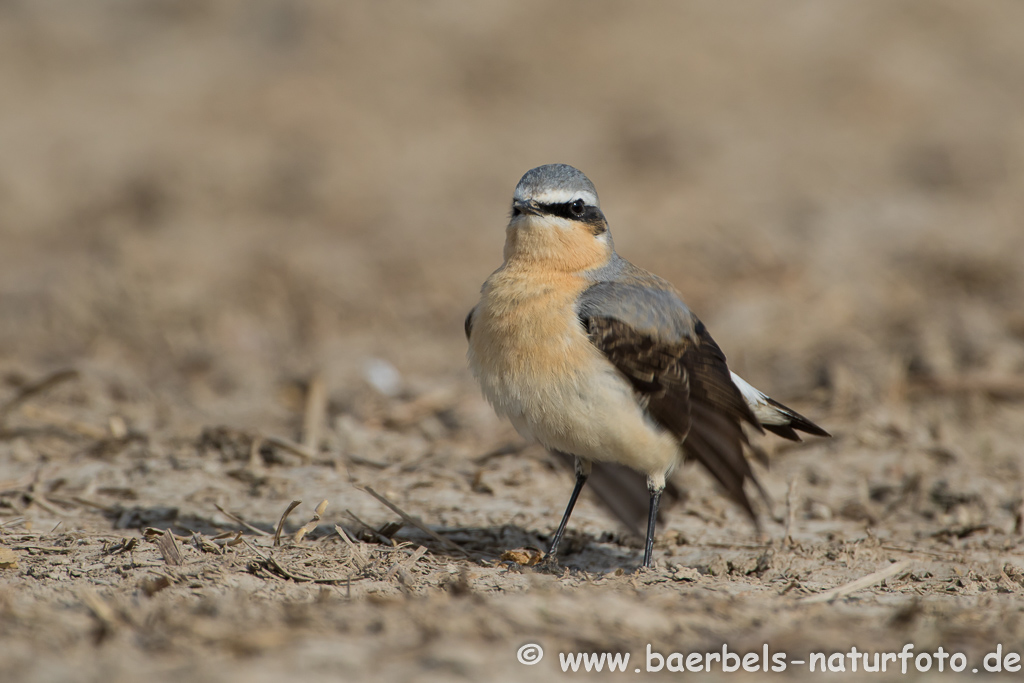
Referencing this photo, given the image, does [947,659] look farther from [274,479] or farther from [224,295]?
[224,295]

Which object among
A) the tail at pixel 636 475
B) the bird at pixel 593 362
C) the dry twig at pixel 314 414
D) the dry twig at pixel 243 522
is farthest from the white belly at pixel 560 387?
the dry twig at pixel 314 414

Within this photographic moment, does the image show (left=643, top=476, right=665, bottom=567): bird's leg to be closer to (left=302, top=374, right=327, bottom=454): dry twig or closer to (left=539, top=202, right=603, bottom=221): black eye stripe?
(left=539, top=202, right=603, bottom=221): black eye stripe

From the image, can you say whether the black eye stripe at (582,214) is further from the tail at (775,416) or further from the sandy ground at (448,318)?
the sandy ground at (448,318)

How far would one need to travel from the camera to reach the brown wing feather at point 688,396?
16.9 ft

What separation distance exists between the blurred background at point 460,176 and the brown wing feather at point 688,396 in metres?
2.91

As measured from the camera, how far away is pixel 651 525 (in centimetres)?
541

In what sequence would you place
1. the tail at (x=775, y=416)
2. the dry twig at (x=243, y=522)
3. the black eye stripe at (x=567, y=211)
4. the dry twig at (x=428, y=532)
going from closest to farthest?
1. the dry twig at (x=243, y=522)
2. the dry twig at (x=428, y=532)
3. the black eye stripe at (x=567, y=211)
4. the tail at (x=775, y=416)

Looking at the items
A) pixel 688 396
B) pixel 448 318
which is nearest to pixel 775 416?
pixel 688 396

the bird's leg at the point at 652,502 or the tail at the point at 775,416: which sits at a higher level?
the tail at the point at 775,416

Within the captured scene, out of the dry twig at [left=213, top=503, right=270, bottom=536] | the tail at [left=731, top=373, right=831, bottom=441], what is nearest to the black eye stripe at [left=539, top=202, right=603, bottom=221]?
the tail at [left=731, top=373, right=831, bottom=441]

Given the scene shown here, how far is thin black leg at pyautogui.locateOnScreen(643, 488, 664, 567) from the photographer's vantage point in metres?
5.31

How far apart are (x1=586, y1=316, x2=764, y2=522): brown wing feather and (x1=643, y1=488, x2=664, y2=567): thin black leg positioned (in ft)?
1.01

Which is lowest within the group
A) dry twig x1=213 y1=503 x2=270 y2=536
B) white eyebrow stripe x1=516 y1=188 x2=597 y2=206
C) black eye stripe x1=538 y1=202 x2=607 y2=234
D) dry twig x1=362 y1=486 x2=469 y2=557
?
dry twig x1=213 y1=503 x2=270 y2=536

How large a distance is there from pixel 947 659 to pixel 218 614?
106 inches
